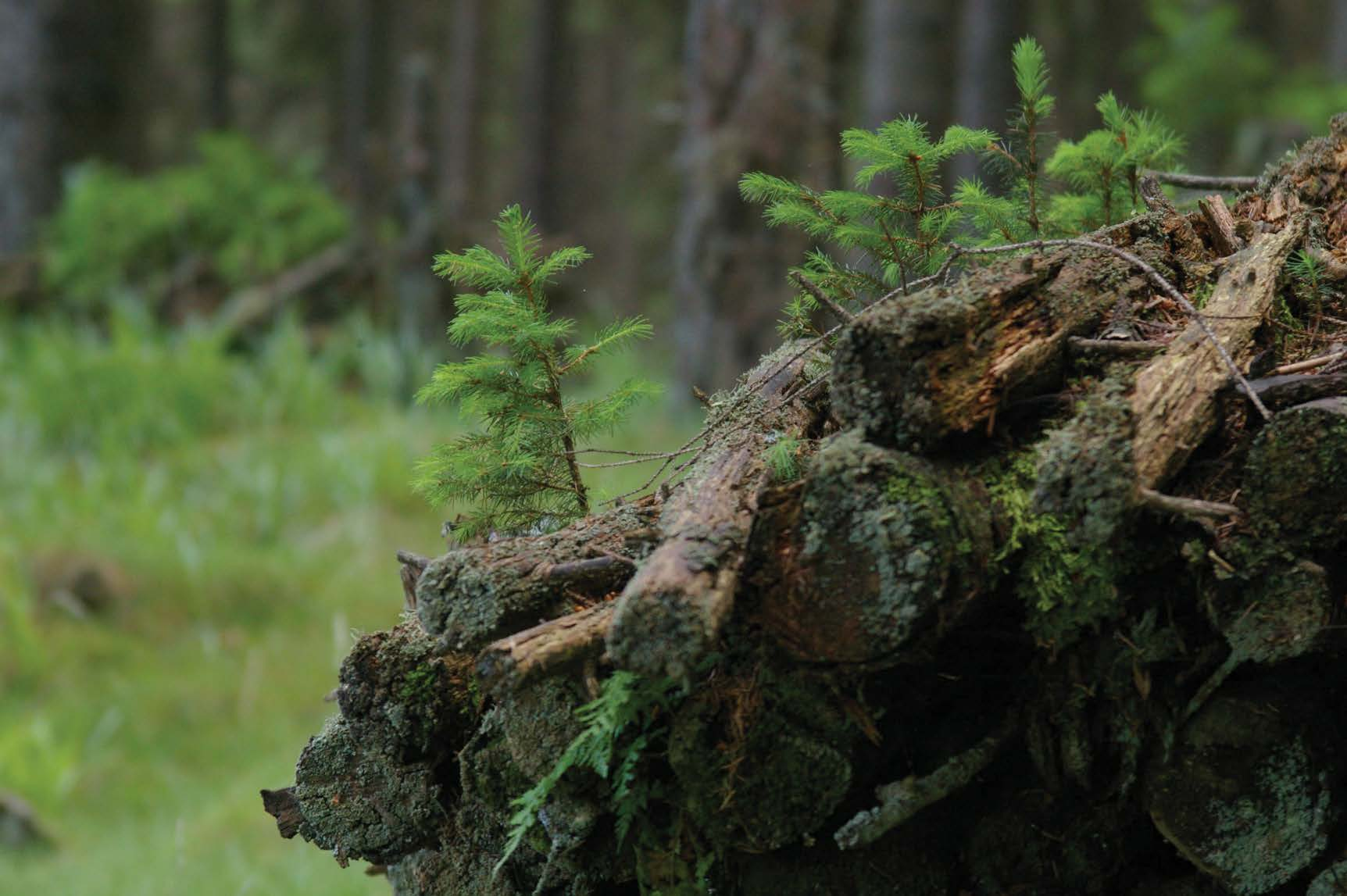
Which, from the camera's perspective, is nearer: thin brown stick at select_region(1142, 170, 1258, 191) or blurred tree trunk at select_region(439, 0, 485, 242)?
thin brown stick at select_region(1142, 170, 1258, 191)

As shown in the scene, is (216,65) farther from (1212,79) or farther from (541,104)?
(1212,79)

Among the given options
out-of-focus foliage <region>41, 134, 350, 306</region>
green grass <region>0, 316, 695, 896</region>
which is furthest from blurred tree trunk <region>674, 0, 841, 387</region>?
out-of-focus foliage <region>41, 134, 350, 306</region>

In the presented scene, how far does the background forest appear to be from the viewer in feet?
16.6

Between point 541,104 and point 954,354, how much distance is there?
16199mm

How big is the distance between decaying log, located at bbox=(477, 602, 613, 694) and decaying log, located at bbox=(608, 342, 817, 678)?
0.39 ft

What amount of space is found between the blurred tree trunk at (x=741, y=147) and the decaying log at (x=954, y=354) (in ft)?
20.2

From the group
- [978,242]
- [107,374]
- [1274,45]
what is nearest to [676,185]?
[1274,45]

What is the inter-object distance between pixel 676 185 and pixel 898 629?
25.4 m

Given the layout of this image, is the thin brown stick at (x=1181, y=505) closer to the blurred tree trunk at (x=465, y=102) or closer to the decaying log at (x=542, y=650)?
the decaying log at (x=542, y=650)

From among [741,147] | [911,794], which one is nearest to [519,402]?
[911,794]

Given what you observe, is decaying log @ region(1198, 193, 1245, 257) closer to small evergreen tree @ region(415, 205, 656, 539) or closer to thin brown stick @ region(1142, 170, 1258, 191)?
thin brown stick @ region(1142, 170, 1258, 191)

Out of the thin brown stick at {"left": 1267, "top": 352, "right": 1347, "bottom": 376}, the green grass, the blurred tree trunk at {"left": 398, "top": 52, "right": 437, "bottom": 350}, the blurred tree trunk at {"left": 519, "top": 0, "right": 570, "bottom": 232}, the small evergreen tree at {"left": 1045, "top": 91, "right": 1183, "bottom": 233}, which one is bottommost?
the thin brown stick at {"left": 1267, "top": 352, "right": 1347, "bottom": 376}

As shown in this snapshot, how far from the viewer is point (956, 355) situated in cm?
173

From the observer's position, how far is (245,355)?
960cm
